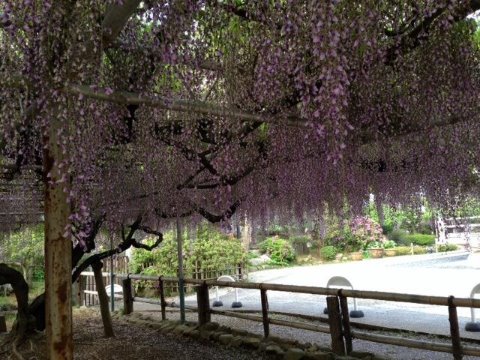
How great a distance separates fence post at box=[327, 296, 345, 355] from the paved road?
1511 millimetres

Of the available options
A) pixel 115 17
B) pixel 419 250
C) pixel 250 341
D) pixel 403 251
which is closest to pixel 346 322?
pixel 250 341

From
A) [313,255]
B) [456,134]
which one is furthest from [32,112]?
[313,255]

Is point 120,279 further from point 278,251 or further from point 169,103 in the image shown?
point 169,103

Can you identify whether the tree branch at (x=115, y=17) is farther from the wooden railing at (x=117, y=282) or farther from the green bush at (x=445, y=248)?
the green bush at (x=445, y=248)

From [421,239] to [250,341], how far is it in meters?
A: 16.0

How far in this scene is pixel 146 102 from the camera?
238 centimetres

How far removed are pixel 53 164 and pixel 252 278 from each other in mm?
9587

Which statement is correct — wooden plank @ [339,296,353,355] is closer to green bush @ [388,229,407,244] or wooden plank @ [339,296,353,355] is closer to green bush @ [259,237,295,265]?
green bush @ [259,237,295,265]

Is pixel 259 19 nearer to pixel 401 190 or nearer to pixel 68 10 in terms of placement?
pixel 68 10

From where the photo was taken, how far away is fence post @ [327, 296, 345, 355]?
165 inches

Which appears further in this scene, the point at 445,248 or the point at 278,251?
the point at 445,248

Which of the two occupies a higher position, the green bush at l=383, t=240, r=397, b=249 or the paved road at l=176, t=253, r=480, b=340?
the green bush at l=383, t=240, r=397, b=249

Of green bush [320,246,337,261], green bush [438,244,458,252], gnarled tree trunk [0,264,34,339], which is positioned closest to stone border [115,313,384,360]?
gnarled tree trunk [0,264,34,339]

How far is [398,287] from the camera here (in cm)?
912
